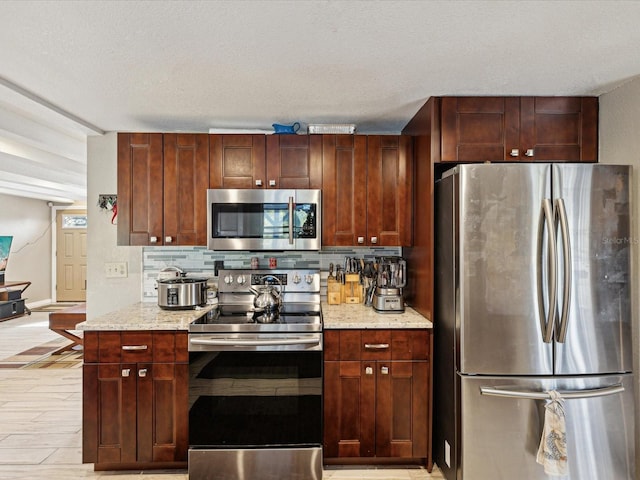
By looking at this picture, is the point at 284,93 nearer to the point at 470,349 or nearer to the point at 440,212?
the point at 440,212

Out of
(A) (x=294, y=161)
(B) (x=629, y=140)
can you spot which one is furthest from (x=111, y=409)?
(B) (x=629, y=140)

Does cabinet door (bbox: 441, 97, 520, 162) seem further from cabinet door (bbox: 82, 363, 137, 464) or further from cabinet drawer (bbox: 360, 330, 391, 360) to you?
cabinet door (bbox: 82, 363, 137, 464)

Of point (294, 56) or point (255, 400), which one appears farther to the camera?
point (255, 400)

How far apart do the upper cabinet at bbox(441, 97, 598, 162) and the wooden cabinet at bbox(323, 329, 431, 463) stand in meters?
1.20

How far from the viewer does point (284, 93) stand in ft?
7.73

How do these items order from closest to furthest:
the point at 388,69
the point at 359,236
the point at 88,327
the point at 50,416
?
the point at 388,69, the point at 88,327, the point at 359,236, the point at 50,416

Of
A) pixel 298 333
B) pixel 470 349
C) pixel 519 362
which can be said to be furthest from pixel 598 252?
pixel 298 333

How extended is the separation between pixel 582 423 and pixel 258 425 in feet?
5.88

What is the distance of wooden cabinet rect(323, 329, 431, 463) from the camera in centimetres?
239

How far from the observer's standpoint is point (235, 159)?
281 centimetres

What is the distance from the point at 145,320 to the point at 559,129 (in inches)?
113

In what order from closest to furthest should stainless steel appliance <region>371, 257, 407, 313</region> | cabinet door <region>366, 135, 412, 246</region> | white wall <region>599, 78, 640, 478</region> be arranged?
white wall <region>599, 78, 640, 478</region> < stainless steel appliance <region>371, 257, 407, 313</region> < cabinet door <region>366, 135, 412, 246</region>

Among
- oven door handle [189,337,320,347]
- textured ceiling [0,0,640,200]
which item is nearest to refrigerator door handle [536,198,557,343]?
textured ceiling [0,0,640,200]

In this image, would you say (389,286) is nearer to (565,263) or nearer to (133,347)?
(565,263)
